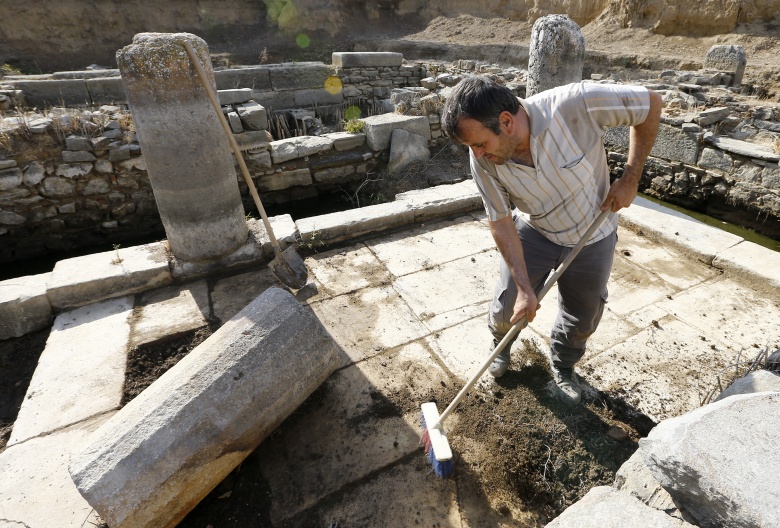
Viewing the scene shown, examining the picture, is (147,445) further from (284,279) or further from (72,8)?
(72,8)

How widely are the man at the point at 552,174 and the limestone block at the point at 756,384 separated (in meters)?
0.70

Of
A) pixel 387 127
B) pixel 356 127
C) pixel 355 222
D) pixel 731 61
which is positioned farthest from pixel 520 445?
pixel 731 61

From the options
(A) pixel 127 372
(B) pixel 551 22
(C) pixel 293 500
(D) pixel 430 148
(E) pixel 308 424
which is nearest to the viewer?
(C) pixel 293 500

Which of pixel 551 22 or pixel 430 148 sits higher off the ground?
pixel 551 22

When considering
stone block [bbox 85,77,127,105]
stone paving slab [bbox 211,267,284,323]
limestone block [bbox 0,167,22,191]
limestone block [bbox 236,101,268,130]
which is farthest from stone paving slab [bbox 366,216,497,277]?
stone block [bbox 85,77,127,105]

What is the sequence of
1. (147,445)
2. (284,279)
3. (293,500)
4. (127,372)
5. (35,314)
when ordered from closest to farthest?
(147,445), (293,500), (127,372), (35,314), (284,279)

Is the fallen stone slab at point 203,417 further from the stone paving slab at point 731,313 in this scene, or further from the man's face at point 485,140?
the stone paving slab at point 731,313

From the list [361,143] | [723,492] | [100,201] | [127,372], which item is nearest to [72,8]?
[100,201]

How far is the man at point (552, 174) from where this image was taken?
75.3 inches

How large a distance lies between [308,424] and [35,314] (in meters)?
2.64

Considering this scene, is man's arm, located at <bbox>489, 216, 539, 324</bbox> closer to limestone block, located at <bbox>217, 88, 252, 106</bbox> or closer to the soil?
the soil

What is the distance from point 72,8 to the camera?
16.8 meters

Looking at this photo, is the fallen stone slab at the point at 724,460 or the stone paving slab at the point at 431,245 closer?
the fallen stone slab at the point at 724,460

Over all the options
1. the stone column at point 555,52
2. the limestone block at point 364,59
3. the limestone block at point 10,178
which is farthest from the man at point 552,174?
the limestone block at point 364,59
